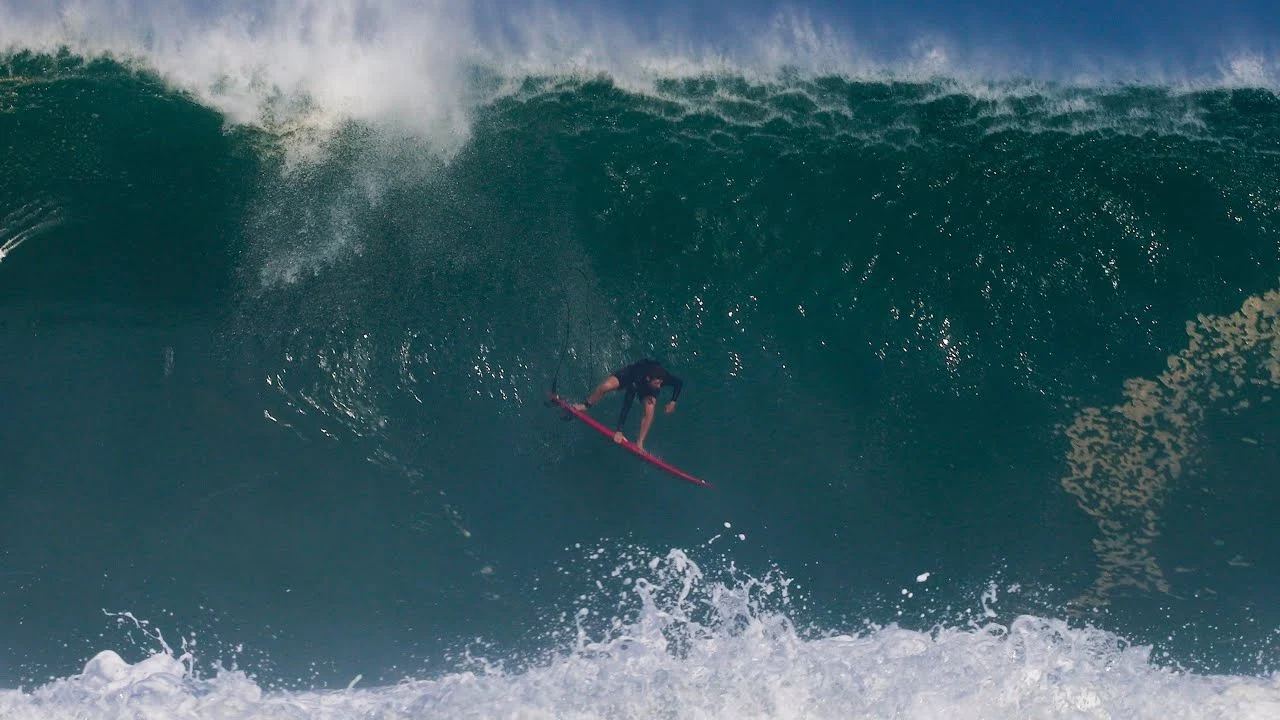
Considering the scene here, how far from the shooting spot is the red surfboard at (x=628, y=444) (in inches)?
348

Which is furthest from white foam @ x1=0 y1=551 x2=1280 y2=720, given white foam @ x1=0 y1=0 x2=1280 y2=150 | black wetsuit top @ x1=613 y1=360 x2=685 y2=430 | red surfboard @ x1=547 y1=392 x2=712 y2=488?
white foam @ x1=0 y1=0 x2=1280 y2=150

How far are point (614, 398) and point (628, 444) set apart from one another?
0.57 metres

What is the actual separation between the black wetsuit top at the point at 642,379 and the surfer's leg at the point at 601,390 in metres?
0.04

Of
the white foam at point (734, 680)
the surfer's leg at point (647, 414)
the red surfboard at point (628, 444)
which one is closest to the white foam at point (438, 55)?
the red surfboard at point (628, 444)

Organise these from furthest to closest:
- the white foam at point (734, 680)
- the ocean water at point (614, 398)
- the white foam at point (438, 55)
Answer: the white foam at point (438, 55) < the ocean water at point (614, 398) < the white foam at point (734, 680)

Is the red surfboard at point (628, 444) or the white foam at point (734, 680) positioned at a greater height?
the red surfboard at point (628, 444)

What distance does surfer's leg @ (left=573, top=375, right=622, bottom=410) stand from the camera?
28.9 feet

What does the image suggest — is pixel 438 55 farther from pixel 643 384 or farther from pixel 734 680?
pixel 734 680

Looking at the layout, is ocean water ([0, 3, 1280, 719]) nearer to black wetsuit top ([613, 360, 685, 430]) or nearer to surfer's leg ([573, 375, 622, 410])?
surfer's leg ([573, 375, 622, 410])

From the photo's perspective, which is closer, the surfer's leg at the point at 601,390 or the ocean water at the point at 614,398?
the surfer's leg at the point at 601,390

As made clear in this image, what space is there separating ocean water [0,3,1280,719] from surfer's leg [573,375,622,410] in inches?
6.1

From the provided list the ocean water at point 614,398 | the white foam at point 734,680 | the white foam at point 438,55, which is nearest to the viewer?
the white foam at point 734,680

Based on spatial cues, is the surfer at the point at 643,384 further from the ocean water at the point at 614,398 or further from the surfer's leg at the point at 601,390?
the ocean water at the point at 614,398

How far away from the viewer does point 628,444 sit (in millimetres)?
8734
